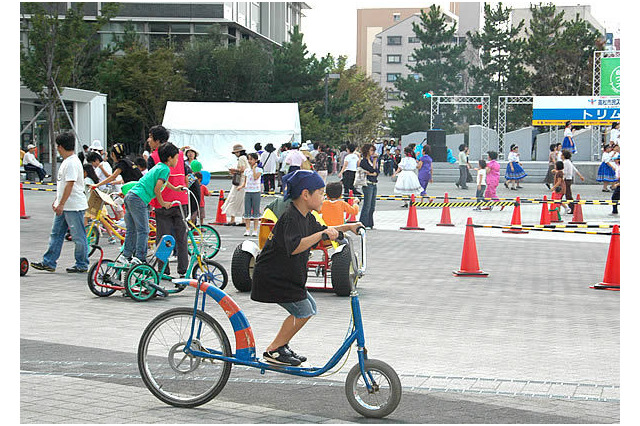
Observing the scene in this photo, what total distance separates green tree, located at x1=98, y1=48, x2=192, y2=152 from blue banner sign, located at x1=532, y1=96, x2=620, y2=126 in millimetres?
21089

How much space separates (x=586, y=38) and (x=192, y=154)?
181 ft

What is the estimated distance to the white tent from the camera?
141 feet


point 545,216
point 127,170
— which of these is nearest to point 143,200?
point 127,170

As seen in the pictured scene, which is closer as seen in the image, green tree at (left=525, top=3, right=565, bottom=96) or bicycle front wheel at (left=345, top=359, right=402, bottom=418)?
bicycle front wheel at (left=345, top=359, right=402, bottom=418)

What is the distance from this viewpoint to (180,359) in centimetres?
591

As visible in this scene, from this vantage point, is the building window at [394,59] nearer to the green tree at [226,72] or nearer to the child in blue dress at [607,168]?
the green tree at [226,72]

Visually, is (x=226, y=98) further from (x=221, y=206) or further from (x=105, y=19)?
(x=221, y=206)

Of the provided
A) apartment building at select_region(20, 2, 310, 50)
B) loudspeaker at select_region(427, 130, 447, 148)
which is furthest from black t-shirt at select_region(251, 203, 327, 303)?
apartment building at select_region(20, 2, 310, 50)

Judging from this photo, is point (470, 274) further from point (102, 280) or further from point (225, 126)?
point (225, 126)

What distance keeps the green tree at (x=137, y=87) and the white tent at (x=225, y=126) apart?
9.33 meters

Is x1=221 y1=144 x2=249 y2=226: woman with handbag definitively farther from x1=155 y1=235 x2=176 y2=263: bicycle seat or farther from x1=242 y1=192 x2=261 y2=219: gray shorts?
x1=155 y1=235 x2=176 y2=263: bicycle seat

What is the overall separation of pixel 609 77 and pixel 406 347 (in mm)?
42598
